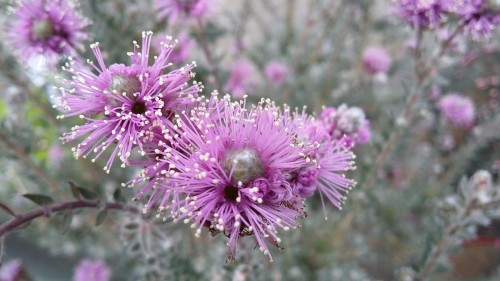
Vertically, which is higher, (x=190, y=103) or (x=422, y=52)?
(x=422, y=52)

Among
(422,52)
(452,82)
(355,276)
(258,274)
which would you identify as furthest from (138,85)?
(452,82)

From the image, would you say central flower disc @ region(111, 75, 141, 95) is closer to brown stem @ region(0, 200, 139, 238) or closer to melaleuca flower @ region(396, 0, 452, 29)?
brown stem @ region(0, 200, 139, 238)

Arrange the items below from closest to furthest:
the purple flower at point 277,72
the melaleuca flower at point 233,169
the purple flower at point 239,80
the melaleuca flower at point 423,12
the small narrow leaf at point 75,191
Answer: the melaleuca flower at point 233,169 < the small narrow leaf at point 75,191 < the melaleuca flower at point 423,12 < the purple flower at point 239,80 < the purple flower at point 277,72

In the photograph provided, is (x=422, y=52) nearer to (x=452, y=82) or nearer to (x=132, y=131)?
(x=132, y=131)

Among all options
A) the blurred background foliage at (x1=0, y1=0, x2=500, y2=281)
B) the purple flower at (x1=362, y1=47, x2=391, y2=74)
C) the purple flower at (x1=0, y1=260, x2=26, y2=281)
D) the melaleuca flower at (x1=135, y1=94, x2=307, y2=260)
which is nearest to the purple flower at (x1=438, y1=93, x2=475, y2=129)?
the blurred background foliage at (x1=0, y1=0, x2=500, y2=281)

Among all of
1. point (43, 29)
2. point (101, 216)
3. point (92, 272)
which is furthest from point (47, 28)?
point (92, 272)

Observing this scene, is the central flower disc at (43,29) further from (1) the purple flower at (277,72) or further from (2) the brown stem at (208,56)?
(1) the purple flower at (277,72)

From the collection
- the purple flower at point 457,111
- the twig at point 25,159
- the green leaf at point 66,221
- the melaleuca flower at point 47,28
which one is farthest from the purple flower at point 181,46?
the purple flower at point 457,111
